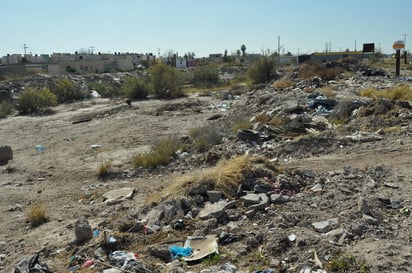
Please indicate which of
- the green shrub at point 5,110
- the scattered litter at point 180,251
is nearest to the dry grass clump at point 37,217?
the scattered litter at point 180,251

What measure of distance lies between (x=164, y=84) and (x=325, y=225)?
85.2ft

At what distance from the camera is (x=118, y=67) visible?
7050 centimetres

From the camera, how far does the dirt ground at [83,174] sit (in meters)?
6.08

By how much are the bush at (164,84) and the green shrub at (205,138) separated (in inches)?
692

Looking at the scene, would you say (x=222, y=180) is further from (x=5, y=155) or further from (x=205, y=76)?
(x=205, y=76)

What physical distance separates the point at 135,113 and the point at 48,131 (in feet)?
16.1

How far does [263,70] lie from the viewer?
104 feet

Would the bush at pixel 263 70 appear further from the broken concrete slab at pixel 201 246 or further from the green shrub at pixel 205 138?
the broken concrete slab at pixel 201 246

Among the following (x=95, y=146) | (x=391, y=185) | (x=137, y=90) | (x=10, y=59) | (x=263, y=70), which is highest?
(x=10, y=59)

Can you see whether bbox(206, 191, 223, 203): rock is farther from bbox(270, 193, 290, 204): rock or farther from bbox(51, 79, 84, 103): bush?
bbox(51, 79, 84, 103): bush

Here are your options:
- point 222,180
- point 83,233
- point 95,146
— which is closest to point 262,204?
point 222,180

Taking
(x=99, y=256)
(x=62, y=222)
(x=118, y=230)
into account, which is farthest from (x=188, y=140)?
(x=99, y=256)

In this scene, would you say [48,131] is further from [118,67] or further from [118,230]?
[118,67]

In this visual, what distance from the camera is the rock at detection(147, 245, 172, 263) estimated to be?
4.93 metres
